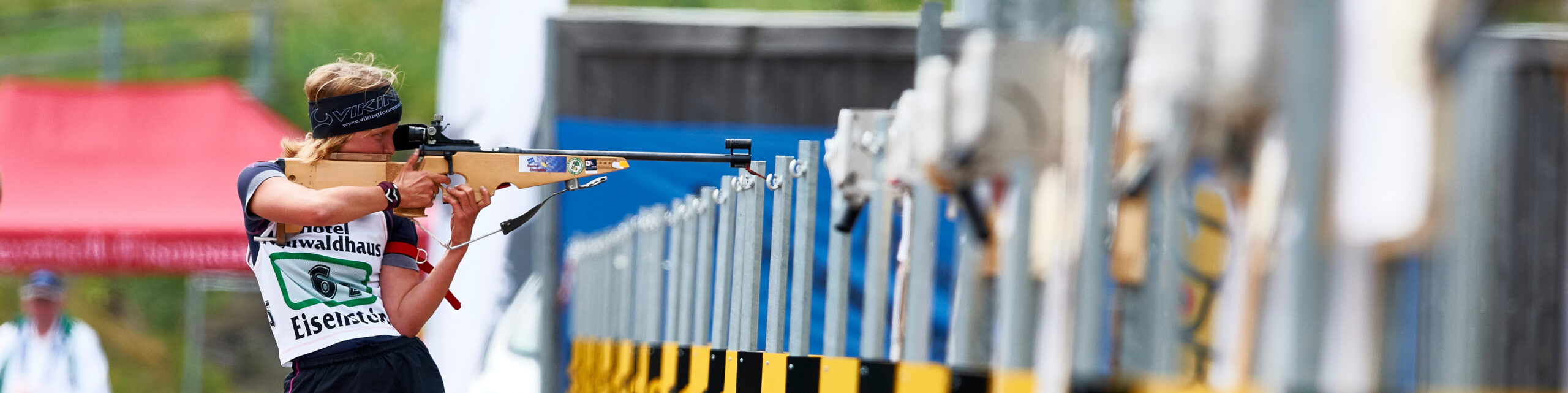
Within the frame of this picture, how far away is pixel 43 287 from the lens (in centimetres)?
800

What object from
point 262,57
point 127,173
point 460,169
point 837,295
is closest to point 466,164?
point 460,169

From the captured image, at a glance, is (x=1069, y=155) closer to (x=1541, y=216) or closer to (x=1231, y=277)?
(x=1231, y=277)

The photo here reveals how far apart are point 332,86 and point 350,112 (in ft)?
0.21

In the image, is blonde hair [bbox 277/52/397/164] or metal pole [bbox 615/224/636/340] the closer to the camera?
blonde hair [bbox 277/52/397/164]

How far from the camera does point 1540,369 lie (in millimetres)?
6809

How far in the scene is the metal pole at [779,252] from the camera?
3236 millimetres

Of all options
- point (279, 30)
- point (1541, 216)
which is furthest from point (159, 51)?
point (1541, 216)

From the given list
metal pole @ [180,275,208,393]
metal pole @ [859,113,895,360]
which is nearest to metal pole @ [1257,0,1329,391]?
metal pole @ [859,113,895,360]

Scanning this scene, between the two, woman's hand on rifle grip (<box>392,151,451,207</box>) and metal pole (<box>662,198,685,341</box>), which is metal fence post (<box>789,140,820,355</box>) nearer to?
woman's hand on rifle grip (<box>392,151,451,207</box>)

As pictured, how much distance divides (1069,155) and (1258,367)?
0.33 metres

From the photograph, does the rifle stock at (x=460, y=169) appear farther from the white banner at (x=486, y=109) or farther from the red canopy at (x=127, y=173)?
the red canopy at (x=127, y=173)

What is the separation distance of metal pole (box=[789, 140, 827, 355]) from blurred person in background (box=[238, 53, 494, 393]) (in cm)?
71

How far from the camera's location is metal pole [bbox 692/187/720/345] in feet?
13.2

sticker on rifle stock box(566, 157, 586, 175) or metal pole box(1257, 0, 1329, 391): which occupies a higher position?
sticker on rifle stock box(566, 157, 586, 175)
